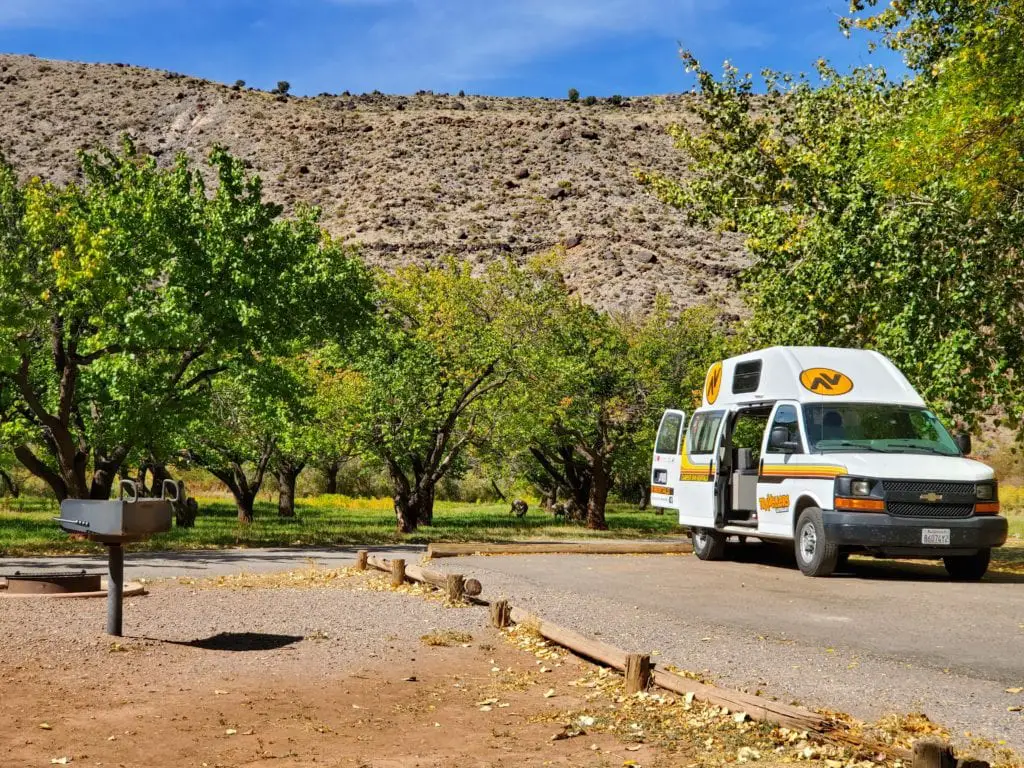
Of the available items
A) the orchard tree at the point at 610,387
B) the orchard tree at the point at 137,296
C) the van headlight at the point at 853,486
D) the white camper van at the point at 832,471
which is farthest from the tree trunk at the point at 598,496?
the van headlight at the point at 853,486

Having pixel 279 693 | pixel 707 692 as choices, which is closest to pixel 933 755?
pixel 707 692

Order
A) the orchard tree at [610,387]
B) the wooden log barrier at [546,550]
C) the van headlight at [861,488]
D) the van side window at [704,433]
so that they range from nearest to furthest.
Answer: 1. the van headlight at [861,488]
2. the van side window at [704,433]
3. the wooden log barrier at [546,550]
4. the orchard tree at [610,387]

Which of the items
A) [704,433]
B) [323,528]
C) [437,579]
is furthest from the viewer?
[323,528]

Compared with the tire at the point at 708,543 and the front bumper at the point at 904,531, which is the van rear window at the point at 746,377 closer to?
the tire at the point at 708,543

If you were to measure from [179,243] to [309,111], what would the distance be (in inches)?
2702

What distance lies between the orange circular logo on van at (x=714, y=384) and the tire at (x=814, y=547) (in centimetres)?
339

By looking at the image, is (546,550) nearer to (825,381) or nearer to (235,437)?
(825,381)

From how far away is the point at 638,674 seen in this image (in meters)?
7.10

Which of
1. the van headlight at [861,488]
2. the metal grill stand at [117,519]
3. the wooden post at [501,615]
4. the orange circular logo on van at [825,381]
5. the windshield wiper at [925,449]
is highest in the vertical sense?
the orange circular logo on van at [825,381]

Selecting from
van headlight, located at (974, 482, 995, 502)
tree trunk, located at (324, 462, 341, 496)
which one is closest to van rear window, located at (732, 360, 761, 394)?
van headlight, located at (974, 482, 995, 502)

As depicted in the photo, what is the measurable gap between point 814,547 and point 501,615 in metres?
5.58

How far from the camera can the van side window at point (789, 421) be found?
14717 mm

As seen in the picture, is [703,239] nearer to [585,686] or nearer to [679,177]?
[679,177]

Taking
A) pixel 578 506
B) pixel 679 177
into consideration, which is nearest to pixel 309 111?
pixel 679 177
